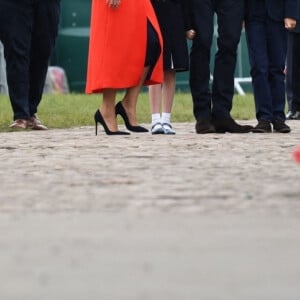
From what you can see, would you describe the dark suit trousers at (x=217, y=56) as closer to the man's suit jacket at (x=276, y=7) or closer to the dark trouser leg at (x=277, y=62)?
the man's suit jacket at (x=276, y=7)

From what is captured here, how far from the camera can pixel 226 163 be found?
7.23 metres

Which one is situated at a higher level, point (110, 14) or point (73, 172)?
point (110, 14)

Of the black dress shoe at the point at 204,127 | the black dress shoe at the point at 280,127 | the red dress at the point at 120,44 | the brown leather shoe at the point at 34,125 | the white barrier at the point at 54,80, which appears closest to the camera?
the red dress at the point at 120,44

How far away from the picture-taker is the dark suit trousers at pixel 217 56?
33.1ft

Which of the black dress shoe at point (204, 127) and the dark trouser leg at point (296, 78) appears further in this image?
the dark trouser leg at point (296, 78)

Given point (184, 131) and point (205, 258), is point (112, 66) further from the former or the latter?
point (205, 258)

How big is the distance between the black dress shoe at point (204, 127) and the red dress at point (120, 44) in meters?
0.56

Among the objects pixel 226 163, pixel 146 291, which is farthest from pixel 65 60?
pixel 146 291

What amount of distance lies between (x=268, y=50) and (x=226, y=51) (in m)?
0.31

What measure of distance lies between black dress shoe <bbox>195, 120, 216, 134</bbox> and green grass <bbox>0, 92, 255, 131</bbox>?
1999 millimetres

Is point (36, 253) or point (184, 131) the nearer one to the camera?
point (36, 253)

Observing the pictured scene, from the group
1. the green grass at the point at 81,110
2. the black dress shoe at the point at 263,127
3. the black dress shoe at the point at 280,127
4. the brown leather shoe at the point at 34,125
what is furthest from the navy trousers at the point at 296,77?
the black dress shoe at the point at 263,127

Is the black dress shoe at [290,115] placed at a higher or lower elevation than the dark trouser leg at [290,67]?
lower

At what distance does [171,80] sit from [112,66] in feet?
2.00
